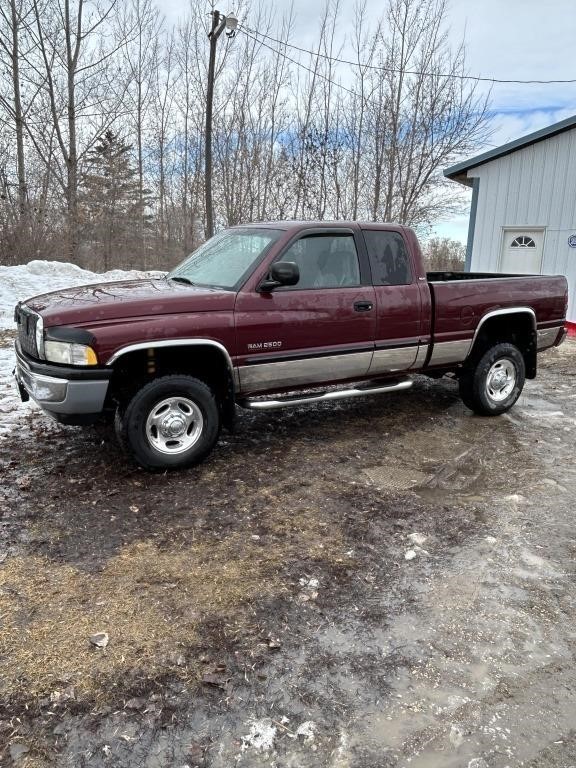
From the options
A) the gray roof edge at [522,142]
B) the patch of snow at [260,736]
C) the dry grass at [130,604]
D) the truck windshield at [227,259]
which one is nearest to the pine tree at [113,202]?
the gray roof edge at [522,142]

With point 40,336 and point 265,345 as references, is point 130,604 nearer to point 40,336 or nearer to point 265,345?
point 40,336

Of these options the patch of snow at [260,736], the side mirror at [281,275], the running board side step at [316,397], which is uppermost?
the side mirror at [281,275]

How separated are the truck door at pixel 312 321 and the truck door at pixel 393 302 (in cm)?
12

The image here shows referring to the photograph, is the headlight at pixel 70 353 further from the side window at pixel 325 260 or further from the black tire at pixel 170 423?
the side window at pixel 325 260

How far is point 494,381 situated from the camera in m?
6.20

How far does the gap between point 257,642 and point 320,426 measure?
3320 mm

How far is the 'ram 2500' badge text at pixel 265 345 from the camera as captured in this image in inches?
179

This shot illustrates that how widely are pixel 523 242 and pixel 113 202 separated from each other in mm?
19155

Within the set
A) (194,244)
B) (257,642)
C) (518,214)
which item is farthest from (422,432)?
(194,244)

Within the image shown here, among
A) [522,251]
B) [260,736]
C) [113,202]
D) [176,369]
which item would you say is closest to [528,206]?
[522,251]

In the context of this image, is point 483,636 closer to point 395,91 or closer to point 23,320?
point 23,320

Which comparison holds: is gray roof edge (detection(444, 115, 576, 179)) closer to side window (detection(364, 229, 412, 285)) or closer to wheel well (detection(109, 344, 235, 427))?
side window (detection(364, 229, 412, 285))

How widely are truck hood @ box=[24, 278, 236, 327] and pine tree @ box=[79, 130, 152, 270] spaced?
20.4 meters

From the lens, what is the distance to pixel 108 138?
24.1 meters
